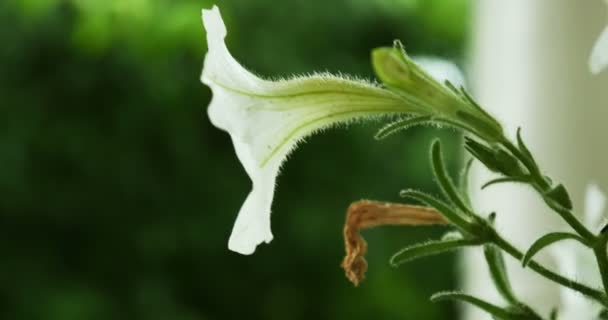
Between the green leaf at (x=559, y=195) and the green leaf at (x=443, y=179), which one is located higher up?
the green leaf at (x=443, y=179)

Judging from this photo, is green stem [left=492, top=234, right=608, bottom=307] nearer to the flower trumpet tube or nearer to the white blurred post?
the flower trumpet tube

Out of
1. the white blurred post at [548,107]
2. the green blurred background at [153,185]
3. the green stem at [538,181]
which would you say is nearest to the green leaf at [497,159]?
the green stem at [538,181]

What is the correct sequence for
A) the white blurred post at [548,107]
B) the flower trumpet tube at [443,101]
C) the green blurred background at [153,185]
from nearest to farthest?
the flower trumpet tube at [443,101] → the white blurred post at [548,107] → the green blurred background at [153,185]

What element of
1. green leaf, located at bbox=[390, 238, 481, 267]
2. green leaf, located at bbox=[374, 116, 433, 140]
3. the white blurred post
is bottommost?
green leaf, located at bbox=[390, 238, 481, 267]

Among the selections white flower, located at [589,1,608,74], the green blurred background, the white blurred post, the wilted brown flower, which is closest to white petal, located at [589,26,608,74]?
white flower, located at [589,1,608,74]

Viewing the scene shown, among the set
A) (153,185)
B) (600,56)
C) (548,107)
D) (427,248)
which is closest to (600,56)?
(600,56)

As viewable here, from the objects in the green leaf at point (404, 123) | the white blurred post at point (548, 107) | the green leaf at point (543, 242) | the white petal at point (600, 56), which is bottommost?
the green leaf at point (543, 242)

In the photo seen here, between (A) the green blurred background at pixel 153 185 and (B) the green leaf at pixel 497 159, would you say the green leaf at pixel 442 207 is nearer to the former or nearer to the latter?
(B) the green leaf at pixel 497 159

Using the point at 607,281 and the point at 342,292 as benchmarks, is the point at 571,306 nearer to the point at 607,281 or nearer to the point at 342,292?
the point at 607,281
